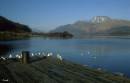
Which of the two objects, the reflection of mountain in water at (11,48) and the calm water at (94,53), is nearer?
the calm water at (94,53)

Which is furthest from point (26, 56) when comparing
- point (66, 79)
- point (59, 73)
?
point (66, 79)

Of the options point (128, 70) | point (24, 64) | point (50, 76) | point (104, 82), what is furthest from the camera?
point (128, 70)

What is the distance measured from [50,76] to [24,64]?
774cm

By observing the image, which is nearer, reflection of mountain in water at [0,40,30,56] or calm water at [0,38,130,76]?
calm water at [0,38,130,76]

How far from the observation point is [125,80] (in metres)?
16.3

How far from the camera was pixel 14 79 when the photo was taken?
17062 mm

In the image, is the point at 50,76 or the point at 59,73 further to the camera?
the point at 59,73

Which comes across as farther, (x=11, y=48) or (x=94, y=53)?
(x=11, y=48)

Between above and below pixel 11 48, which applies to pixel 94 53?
above

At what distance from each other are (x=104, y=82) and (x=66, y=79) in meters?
2.69

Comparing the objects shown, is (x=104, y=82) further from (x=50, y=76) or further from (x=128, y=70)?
(x=128, y=70)

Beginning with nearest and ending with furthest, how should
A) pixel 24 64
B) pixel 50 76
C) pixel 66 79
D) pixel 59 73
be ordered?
pixel 66 79 < pixel 50 76 < pixel 59 73 < pixel 24 64

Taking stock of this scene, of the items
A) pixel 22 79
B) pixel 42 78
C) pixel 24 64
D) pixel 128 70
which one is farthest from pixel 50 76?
pixel 128 70

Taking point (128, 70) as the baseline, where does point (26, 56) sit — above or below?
above
